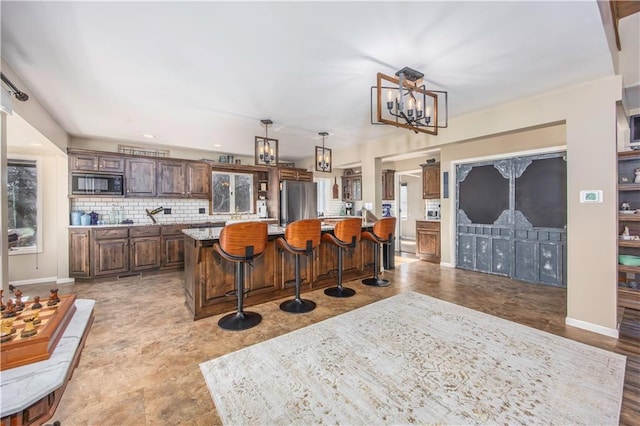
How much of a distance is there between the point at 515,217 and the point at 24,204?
8.29 meters

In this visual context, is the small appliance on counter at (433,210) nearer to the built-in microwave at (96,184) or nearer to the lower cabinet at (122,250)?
the lower cabinet at (122,250)

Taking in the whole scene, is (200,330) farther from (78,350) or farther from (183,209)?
(183,209)

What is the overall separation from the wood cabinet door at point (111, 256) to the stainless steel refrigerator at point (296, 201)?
310 cm

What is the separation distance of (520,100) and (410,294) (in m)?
2.87

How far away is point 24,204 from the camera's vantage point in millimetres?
4551

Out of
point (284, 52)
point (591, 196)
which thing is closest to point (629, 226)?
point (591, 196)

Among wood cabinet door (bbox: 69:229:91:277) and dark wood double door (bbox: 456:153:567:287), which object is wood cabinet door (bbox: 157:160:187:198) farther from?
dark wood double door (bbox: 456:153:567:287)

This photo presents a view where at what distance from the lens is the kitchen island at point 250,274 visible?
9.93 feet

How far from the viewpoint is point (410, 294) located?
3826 millimetres

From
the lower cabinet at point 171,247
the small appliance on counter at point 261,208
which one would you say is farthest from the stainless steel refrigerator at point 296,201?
the lower cabinet at point 171,247

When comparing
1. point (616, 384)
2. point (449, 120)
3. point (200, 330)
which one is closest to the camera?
point (616, 384)

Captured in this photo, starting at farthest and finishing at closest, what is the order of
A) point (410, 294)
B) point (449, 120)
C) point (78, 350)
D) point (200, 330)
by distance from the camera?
point (449, 120)
point (410, 294)
point (200, 330)
point (78, 350)

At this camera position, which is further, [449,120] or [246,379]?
[449,120]

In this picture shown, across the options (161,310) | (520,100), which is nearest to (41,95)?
(161,310)
